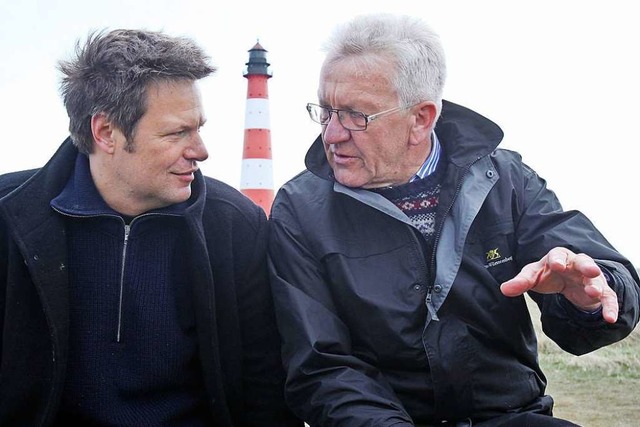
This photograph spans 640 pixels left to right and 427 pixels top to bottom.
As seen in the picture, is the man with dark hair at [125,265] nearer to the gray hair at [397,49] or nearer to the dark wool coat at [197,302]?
the dark wool coat at [197,302]

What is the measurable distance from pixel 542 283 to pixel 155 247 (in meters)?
1.47

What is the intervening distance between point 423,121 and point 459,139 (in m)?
0.16

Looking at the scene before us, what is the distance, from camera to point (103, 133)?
3197mm

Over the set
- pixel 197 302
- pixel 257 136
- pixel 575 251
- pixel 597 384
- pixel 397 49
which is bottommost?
pixel 597 384

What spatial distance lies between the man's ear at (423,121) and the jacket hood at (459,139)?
0.36ft

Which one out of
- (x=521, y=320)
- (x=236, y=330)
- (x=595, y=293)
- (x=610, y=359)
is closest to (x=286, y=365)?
(x=236, y=330)

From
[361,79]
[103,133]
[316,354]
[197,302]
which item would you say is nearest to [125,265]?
[197,302]

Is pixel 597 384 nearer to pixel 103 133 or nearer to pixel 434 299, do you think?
pixel 434 299

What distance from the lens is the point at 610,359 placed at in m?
6.65

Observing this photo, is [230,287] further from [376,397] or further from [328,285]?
[376,397]

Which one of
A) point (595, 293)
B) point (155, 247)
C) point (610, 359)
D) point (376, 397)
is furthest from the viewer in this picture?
point (610, 359)

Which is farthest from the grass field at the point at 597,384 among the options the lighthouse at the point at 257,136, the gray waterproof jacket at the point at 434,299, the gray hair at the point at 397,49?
the lighthouse at the point at 257,136

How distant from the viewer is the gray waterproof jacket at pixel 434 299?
2.95 metres

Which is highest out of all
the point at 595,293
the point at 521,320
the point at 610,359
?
the point at 595,293
